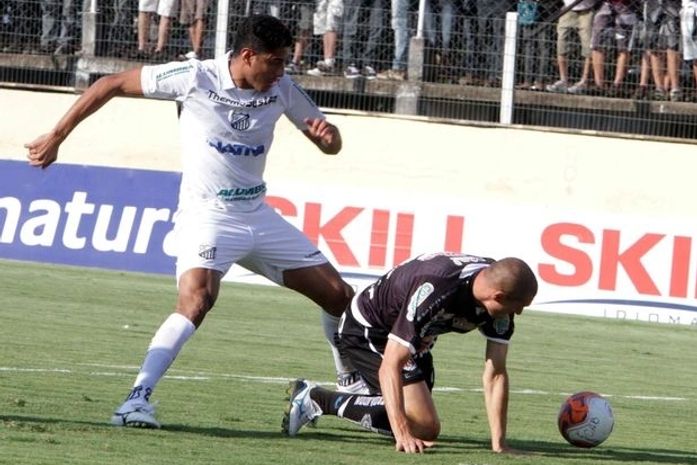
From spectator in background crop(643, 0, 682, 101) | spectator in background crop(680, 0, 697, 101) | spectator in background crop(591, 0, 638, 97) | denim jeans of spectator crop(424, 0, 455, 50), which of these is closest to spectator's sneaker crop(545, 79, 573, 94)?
spectator in background crop(591, 0, 638, 97)

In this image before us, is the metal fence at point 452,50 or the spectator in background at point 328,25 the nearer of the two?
the metal fence at point 452,50

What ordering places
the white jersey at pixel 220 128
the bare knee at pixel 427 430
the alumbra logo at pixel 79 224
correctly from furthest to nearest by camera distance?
the alumbra logo at pixel 79 224 < the white jersey at pixel 220 128 < the bare knee at pixel 427 430

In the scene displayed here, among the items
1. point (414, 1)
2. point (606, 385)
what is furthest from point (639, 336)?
point (414, 1)

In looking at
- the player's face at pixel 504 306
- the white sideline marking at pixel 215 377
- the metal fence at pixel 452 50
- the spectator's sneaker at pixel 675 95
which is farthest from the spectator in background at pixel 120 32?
the player's face at pixel 504 306

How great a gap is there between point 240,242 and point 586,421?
2101mm

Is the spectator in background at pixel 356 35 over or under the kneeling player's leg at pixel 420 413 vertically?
over

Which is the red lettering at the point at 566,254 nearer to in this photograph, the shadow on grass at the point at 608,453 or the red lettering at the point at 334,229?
the red lettering at the point at 334,229

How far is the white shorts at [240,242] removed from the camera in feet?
28.3

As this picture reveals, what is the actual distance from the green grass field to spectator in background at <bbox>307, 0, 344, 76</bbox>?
13.3 ft

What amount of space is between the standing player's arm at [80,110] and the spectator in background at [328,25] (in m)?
13.0

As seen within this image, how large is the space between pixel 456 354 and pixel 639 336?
366 centimetres

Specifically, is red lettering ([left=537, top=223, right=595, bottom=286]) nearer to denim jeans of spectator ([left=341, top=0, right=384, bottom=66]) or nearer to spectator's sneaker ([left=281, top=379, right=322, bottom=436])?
denim jeans of spectator ([left=341, top=0, right=384, bottom=66])

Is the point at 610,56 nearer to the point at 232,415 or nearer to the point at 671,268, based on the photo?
the point at 671,268

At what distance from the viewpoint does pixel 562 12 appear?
821 inches
